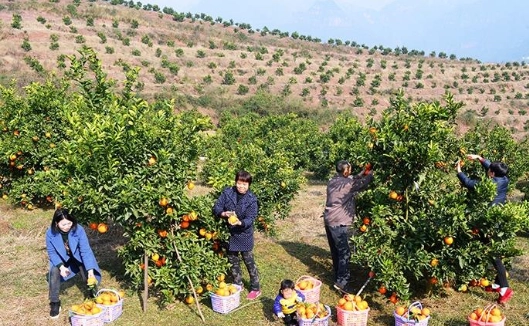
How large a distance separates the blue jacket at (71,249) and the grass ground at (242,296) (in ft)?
2.83

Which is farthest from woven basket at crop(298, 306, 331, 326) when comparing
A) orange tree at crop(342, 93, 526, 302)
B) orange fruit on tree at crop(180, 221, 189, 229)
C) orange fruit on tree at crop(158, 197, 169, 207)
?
orange fruit on tree at crop(158, 197, 169, 207)

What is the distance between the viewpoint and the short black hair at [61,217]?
5711 mm

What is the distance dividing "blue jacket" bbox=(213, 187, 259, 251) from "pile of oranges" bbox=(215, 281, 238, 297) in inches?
21.3

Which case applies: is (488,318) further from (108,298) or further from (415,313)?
(108,298)

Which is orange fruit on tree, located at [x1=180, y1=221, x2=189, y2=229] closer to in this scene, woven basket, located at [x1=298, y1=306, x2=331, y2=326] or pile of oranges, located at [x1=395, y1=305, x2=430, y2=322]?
woven basket, located at [x1=298, y1=306, x2=331, y2=326]

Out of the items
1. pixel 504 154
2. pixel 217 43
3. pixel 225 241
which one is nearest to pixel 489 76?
pixel 217 43

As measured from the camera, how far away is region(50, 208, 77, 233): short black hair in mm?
5711

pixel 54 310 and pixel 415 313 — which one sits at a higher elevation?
pixel 415 313

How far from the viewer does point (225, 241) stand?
6.40m

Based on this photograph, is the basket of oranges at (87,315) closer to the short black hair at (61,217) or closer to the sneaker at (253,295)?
the short black hair at (61,217)

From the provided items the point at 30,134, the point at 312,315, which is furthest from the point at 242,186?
the point at 30,134

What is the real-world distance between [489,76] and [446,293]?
71.1 meters

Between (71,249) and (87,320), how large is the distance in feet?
3.36

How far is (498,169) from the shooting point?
6.34 m
